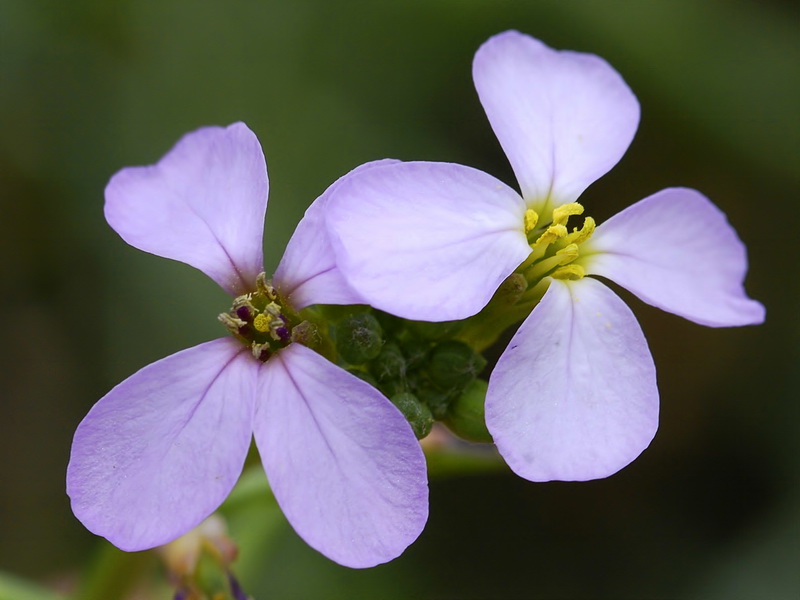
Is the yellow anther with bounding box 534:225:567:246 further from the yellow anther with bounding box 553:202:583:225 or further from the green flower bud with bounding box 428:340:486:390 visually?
the green flower bud with bounding box 428:340:486:390

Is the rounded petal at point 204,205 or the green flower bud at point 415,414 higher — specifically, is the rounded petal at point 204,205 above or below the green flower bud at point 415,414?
above

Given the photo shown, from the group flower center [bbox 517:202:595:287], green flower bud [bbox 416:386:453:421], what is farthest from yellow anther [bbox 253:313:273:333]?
flower center [bbox 517:202:595:287]

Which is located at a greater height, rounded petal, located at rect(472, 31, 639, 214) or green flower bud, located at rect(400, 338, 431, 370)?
rounded petal, located at rect(472, 31, 639, 214)

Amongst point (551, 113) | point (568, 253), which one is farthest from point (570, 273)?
point (551, 113)

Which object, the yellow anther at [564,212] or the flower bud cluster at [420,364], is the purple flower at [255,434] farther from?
the yellow anther at [564,212]

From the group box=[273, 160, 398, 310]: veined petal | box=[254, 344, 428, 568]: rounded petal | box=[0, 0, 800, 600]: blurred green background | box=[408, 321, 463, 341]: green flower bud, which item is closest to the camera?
box=[254, 344, 428, 568]: rounded petal

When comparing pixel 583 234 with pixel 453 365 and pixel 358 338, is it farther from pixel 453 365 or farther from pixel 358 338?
pixel 358 338

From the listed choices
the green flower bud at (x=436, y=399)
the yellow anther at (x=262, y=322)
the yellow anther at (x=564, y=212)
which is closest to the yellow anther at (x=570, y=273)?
the yellow anther at (x=564, y=212)
